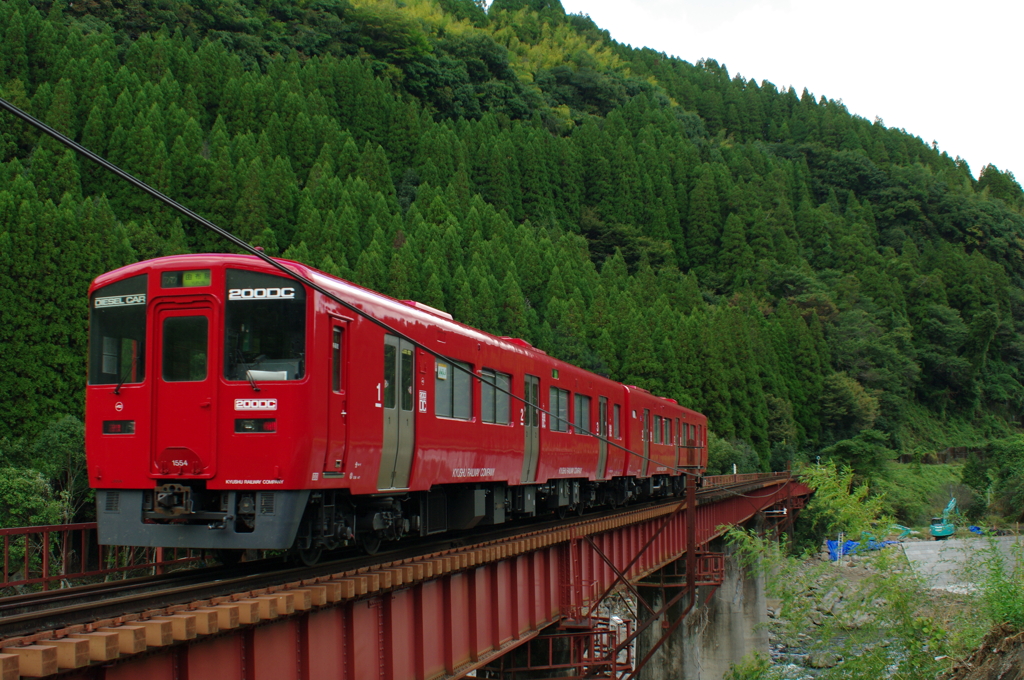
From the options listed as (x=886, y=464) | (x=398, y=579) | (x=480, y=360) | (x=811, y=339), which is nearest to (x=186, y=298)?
(x=398, y=579)

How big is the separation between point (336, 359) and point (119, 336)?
234 cm

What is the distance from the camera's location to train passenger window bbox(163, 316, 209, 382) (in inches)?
369

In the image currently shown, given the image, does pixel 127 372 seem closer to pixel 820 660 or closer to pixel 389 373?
pixel 389 373

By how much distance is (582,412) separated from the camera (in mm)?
19750

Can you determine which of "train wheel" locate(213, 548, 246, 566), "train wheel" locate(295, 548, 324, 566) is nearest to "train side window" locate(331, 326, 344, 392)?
"train wheel" locate(295, 548, 324, 566)

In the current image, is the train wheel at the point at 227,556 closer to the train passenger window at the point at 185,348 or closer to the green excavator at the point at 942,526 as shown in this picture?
the train passenger window at the point at 185,348

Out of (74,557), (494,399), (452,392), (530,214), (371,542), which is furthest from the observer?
(530,214)

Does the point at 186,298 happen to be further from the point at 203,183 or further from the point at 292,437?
the point at 203,183

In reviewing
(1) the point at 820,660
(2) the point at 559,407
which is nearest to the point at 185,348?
(2) the point at 559,407

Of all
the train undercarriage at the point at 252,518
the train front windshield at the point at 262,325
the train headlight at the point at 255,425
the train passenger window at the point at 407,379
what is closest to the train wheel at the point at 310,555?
the train undercarriage at the point at 252,518

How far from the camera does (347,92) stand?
326 ft

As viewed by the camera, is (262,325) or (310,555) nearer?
(262,325)

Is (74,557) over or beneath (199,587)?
beneath

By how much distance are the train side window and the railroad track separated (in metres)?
1.90
